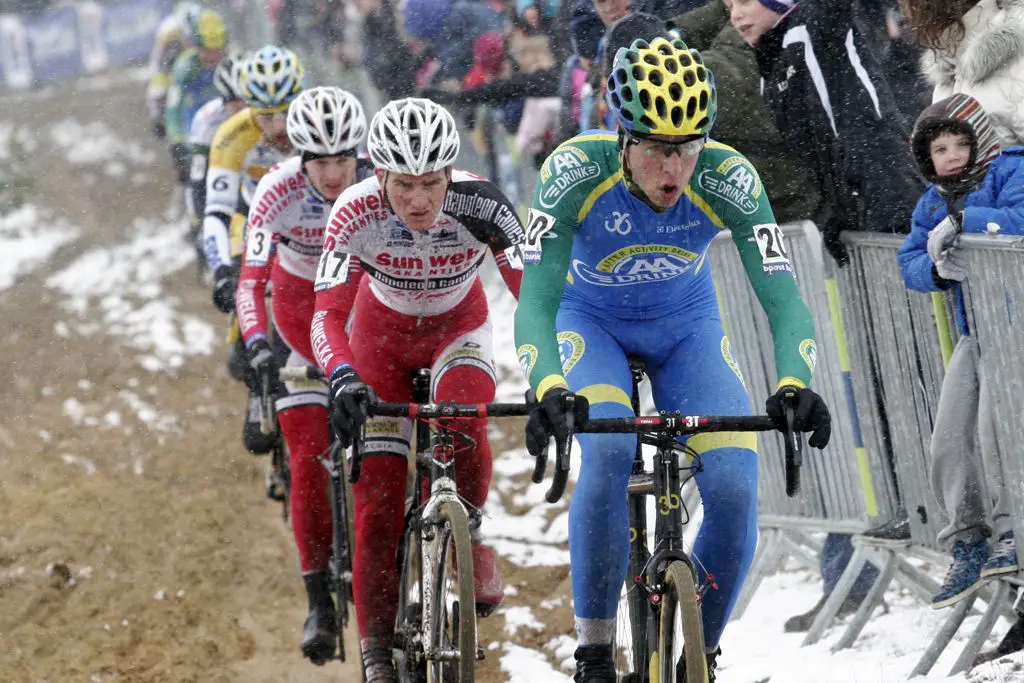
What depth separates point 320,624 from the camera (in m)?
7.40

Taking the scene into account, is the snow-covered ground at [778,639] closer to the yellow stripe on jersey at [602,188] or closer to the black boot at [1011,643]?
Result: the black boot at [1011,643]

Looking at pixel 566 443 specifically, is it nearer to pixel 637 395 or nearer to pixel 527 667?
pixel 637 395

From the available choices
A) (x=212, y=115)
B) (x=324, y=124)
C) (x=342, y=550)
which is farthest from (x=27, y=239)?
(x=342, y=550)

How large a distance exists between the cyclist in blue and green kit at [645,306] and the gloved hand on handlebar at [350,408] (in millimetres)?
798

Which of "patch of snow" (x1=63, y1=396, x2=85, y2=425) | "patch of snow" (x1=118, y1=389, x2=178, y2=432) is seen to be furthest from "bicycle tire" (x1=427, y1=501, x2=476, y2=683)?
"patch of snow" (x1=63, y1=396, x2=85, y2=425)

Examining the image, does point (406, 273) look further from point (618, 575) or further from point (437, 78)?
point (437, 78)

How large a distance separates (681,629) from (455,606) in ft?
4.21

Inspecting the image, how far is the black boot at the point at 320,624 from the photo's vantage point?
734cm

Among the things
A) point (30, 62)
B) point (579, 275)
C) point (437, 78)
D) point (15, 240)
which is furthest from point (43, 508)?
point (30, 62)

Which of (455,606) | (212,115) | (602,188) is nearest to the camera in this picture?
(602,188)

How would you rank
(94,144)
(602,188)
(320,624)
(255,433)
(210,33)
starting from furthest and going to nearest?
(94,144) → (210,33) → (255,433) → (320,624) → (602,188)

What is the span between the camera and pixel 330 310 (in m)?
6.34

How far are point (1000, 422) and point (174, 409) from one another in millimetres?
9087

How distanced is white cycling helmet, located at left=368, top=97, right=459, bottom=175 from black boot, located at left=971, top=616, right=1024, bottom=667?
296 centimetres
